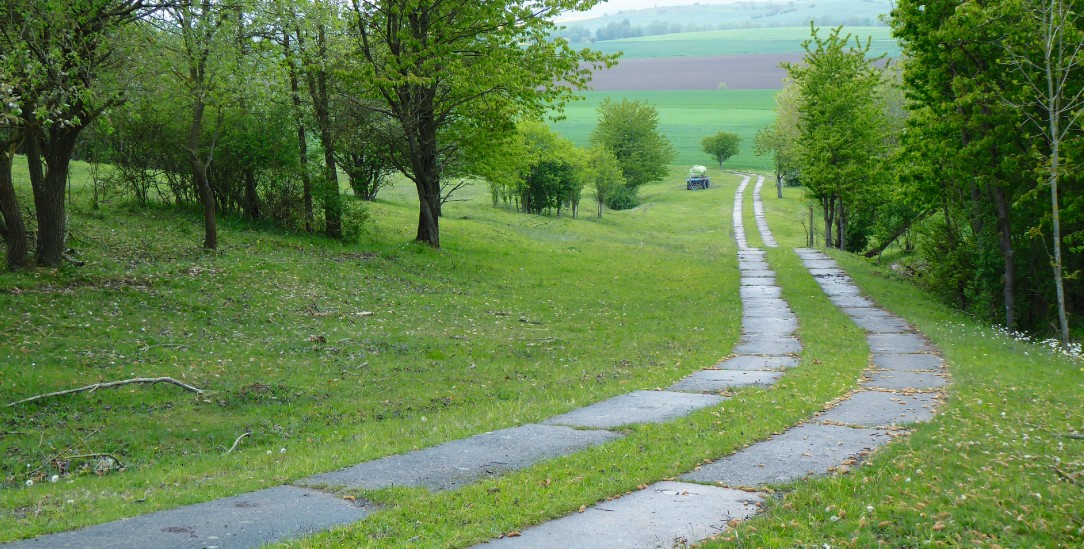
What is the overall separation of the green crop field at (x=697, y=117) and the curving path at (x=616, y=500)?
5158 inches

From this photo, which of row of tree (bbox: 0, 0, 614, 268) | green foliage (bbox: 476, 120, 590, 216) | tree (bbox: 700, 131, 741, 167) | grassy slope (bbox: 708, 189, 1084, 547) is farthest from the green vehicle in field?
grassy slope (bbox: 708, 189, 1084, 547)

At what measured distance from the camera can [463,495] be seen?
7.19 metres

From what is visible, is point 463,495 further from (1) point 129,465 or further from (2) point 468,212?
(2) point 468,212

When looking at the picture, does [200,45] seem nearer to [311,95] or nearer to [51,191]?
[51,191]

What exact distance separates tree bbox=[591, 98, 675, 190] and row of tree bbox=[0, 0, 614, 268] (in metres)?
63.5

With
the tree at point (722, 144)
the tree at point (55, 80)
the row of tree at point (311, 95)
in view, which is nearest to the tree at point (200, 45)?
the row of tree at point (311, 95)

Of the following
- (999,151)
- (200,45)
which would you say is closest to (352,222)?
(200,45)

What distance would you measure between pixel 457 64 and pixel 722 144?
115 metres

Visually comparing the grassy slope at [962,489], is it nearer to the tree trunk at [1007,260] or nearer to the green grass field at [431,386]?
the green grass field at [431,386]

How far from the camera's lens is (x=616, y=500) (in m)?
7.09

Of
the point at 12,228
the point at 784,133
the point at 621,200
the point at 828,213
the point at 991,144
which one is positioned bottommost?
the point at 828,213

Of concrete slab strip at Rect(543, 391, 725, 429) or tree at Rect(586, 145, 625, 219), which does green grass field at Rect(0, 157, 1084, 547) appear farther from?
tree at Rect(586, 145, 625, 219)

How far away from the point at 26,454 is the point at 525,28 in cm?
2183

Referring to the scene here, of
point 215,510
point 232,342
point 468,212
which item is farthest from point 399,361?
point 468,212
